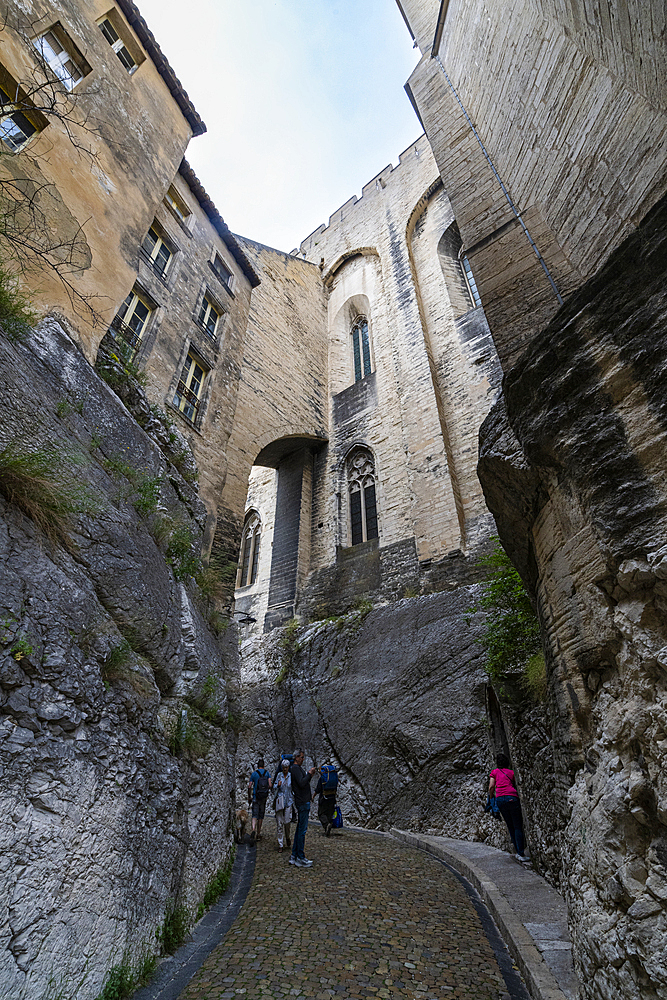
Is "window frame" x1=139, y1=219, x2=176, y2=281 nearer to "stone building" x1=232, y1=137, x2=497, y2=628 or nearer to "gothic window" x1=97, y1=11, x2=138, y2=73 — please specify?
"gothic window" x1=97, y1=11, x2=138, y2=73

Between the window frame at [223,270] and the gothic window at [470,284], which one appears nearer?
the window frame at [223,270]

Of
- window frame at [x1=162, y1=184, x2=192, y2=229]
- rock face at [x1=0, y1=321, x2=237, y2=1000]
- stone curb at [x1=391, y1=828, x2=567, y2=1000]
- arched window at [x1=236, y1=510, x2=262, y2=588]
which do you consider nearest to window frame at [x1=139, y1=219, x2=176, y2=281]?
window frame at [x1=162, y1=184, x2=192, y2=229]

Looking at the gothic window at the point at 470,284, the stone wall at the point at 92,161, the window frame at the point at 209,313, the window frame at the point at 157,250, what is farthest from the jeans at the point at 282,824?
the gothic window at the point at 470,284

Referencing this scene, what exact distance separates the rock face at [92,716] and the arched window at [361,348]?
12717 millimetres

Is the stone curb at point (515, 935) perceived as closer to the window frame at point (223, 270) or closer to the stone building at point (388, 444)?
the stone building at point (388, 444)

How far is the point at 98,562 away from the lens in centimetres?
409

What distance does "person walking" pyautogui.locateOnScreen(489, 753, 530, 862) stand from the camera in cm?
526

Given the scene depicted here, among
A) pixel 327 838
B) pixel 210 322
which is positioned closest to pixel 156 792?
pixel 327 838

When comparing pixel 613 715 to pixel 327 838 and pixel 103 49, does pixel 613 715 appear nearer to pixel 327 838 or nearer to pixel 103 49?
→ pixel 327 838

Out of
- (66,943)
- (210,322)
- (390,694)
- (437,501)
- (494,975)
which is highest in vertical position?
(210,322)

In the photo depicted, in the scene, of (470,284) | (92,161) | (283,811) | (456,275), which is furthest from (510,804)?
(456,275)

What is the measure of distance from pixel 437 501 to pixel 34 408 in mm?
9411

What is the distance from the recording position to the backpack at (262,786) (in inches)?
279

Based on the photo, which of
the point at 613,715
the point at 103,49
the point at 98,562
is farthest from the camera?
the point at 103,49
